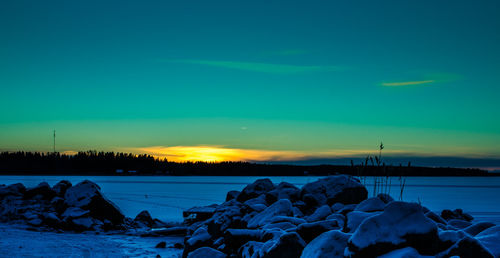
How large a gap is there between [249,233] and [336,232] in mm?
3386

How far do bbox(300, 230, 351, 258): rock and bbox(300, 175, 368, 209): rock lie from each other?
772cm

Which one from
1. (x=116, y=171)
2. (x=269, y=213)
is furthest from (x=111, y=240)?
(x=116, y=171)

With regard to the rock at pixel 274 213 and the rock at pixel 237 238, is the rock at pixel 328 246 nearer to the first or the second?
the rock at pixel 237 238

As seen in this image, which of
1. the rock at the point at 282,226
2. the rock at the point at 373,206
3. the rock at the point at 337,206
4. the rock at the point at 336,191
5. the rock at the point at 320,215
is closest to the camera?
the rock at the point at 282,226

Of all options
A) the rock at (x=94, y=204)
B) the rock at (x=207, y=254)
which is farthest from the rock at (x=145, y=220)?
the rock at (x=207, y=254)

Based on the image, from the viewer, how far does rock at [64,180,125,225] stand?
733 inches

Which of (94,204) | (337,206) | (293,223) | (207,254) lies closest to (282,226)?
(293,223)

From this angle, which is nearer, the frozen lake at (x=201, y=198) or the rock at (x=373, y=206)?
the rock at (x=373, y=206)

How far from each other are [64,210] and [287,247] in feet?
44.6

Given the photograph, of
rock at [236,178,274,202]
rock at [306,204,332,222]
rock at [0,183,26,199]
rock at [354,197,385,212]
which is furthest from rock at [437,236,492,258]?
rock at [0,183,26,199]

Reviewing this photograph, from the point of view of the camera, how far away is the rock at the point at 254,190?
18859 mm

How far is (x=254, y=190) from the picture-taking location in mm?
19469

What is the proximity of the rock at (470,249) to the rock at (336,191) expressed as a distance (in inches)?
334

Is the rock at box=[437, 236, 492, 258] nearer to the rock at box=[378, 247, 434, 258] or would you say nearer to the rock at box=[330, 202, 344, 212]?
the rock at box=[378, 247, 434, 258]
